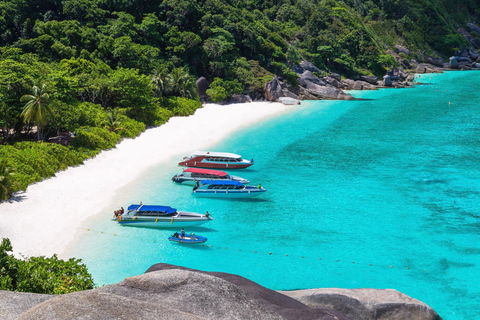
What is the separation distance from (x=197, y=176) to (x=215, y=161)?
5.09 meters

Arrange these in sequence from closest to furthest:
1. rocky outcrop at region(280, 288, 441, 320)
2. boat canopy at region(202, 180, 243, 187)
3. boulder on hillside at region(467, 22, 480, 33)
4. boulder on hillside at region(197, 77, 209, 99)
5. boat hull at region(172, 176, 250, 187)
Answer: rocky outcrop at region(280, 288, 441, 320) → boat canopy at region(202, 180, 243, 187) → boat hull at region(172, 176, 250, 187) → boulder on hillside at region(197, 77, 209, 99) → boulder on hillside at region(467, 22, 480, 33)

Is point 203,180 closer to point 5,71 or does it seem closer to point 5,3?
point 5,71

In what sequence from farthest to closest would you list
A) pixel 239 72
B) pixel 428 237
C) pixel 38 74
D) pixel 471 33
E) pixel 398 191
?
1. pixel 471 33
2. pixel 239 72
3. pixel 38 74
4. pixel 398 191
5. pixel 428 237

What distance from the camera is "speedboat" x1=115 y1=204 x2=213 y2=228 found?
30109 millimetres

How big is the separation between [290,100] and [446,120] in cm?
3144

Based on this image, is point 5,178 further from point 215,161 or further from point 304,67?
point 304,67

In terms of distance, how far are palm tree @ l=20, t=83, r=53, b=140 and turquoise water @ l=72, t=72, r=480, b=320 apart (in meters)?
11.7

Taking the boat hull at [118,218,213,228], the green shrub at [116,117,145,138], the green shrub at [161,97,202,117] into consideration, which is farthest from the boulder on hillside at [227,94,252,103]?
the boat hull at [118,218,213,228]

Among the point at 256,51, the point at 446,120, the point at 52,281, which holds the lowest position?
the point at 52,281

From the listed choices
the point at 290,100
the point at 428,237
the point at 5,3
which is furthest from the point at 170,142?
the point at 5,3

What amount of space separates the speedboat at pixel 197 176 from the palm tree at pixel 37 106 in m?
14.5

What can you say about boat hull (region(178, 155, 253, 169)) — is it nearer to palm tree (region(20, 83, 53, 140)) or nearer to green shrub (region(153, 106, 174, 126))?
palm tree (region(20, 83, 53, 140))

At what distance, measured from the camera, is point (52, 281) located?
17250 mm

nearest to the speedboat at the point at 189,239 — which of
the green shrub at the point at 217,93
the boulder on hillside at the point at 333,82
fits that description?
the green shrub at the point at 217,93
